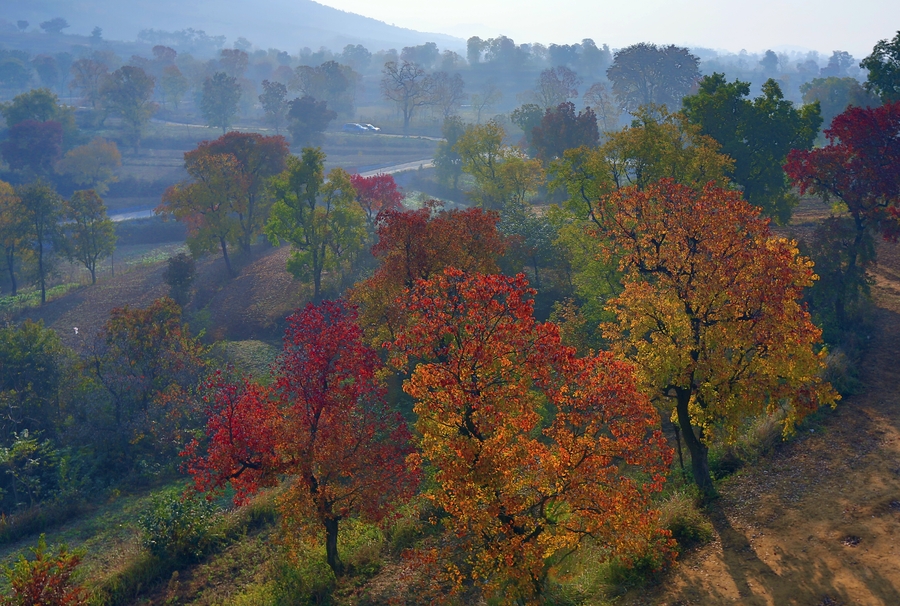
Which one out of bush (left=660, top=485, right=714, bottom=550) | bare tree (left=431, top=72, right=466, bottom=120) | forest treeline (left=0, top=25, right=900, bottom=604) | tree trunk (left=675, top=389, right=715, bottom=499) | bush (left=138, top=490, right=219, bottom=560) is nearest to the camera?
forest treeline (left=0, top=25, right=900, bottom=604)

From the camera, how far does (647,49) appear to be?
10738 centimetres

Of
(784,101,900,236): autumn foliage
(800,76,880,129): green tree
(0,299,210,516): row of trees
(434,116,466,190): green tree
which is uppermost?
(800,76,880,129): green tree

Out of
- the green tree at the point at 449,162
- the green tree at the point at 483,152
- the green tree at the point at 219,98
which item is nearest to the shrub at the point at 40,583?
the green tree at the point at 483,152

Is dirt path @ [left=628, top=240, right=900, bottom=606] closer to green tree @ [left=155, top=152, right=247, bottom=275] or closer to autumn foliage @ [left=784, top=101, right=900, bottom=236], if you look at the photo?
autumn foliage @ [left=784, top=101, right=900, bottom=236]

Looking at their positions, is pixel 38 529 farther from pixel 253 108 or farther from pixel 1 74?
pixel 1 74

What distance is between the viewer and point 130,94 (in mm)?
99375

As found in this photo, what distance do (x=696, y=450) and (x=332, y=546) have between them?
35.6ft

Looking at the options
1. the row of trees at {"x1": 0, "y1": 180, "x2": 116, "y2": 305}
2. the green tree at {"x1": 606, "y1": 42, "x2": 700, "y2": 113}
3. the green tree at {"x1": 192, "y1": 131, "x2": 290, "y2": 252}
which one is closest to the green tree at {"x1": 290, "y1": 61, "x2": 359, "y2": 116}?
the green tree at {"x1": 606, "y1": 42, "x2": 700, "y2": 113}

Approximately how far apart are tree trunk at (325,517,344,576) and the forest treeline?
0.08 m

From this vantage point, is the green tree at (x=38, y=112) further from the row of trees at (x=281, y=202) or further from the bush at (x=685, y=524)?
the bush at (x=685, y=524)

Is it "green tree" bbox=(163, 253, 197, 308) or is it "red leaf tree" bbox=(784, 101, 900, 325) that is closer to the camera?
"red leaf tree" bbox=(784, 101, 900, 325)

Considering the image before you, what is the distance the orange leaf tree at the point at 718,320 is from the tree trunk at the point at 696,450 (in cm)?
3

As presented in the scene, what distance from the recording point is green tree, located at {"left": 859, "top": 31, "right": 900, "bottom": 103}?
3569cm

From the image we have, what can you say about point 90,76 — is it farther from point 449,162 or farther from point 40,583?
point 40,583
